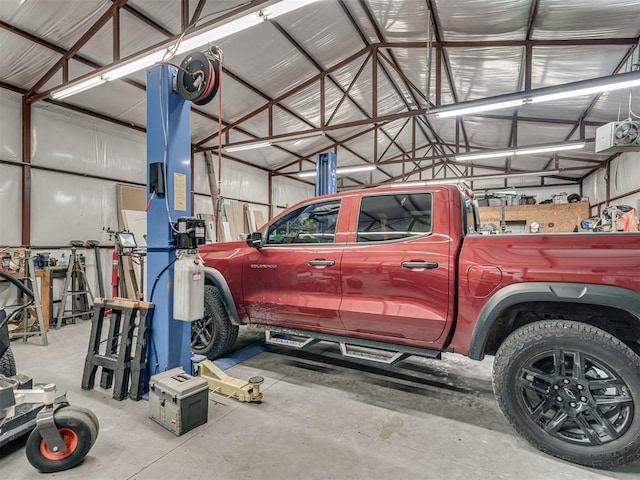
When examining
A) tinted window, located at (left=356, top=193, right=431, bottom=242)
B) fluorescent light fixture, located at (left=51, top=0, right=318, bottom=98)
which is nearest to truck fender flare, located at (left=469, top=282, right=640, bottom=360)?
tinted window, located at (left=356, top=193, right=431, bottom=242)

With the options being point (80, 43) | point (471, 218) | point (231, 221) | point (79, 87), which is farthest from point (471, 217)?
point (231, 221)

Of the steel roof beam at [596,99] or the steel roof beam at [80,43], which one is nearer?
the steel roof beam at [80,43]

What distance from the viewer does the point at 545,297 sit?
189cm

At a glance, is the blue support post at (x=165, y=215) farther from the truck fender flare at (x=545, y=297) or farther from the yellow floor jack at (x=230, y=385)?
the truck fender flare at (x=545, y=297)

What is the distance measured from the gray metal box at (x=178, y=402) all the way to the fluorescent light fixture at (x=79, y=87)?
4155 mm

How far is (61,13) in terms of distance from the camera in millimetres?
4188

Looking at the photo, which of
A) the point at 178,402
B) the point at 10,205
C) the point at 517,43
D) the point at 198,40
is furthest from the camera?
the point at 517,43

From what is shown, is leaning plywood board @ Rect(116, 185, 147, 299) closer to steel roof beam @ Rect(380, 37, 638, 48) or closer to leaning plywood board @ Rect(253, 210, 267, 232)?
leaning plywood board @ Rect(253, 210, 267, 232)

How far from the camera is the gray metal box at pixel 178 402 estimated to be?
2076mm

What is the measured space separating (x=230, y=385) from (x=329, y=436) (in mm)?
913

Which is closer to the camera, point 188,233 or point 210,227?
point 188,233

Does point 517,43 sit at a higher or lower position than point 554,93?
higher

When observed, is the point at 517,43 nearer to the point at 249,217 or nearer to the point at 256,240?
the point at 256,240

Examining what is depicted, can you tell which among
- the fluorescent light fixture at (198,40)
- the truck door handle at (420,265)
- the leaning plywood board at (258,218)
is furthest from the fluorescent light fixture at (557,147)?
the leaning plywood board at (258,218)
